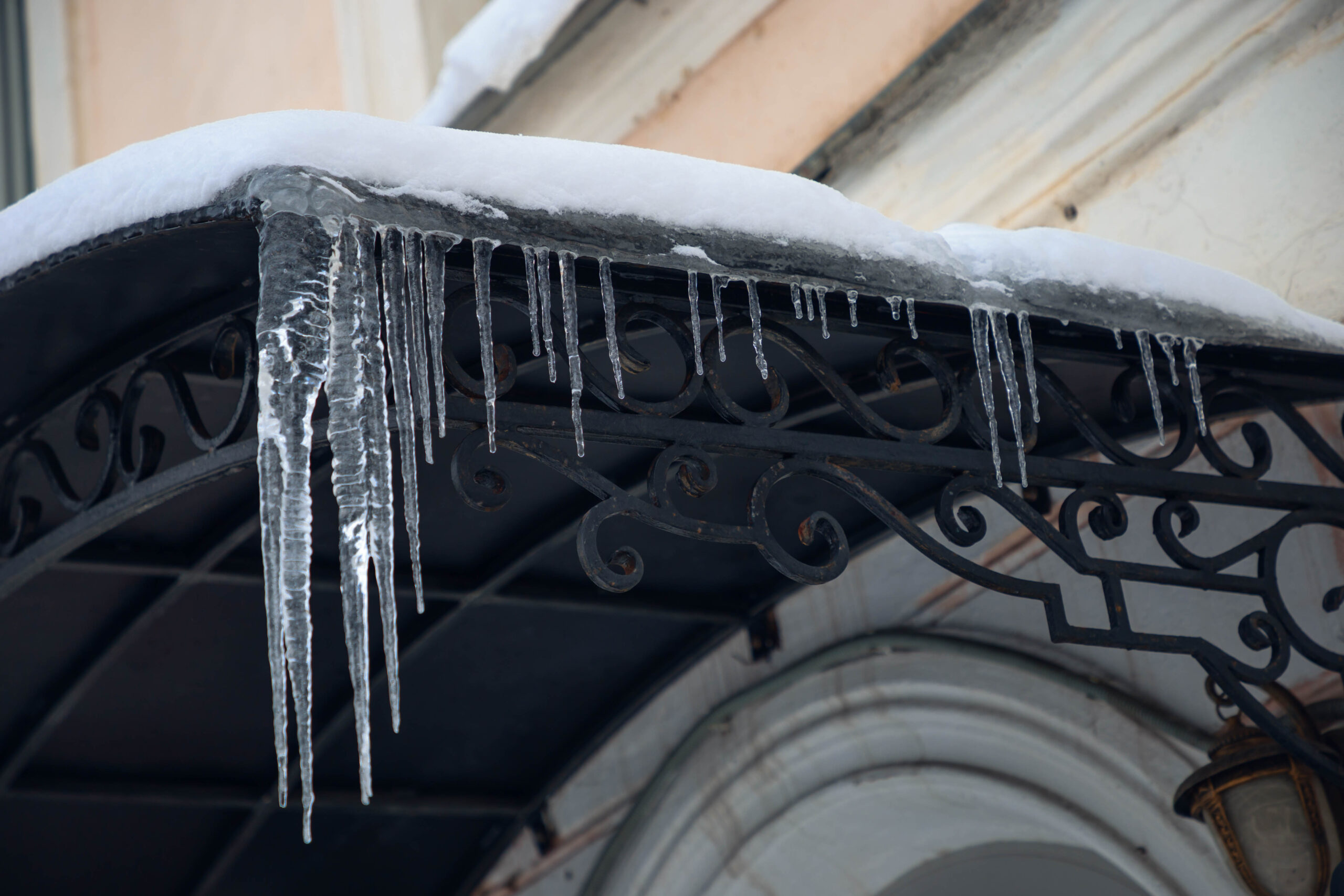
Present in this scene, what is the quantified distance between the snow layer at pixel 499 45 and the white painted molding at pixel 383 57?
0.70m

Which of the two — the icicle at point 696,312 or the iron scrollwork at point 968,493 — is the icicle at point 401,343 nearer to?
the iron scrollwork at point 968,493

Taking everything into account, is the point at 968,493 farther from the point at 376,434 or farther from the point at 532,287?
the point at 376,434

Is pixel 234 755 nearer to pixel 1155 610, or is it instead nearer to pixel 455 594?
pixel 455 594

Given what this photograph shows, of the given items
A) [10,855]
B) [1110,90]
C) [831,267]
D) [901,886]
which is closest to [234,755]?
[10,855]

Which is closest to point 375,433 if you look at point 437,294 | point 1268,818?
point 437,294

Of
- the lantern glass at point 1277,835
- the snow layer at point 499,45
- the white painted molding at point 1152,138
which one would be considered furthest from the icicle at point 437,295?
the snow layer at point 499,45

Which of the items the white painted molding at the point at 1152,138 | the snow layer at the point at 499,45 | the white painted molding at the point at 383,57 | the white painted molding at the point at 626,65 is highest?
the white painted molding at the point at 383,57

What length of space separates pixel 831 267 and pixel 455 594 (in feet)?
4.88

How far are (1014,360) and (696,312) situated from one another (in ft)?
2.33

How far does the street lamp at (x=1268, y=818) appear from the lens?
2721 mm

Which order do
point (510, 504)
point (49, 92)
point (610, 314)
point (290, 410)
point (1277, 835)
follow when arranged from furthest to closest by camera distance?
1. point (49, 92)
2. point (510, 504)
3. point (1277, 835)
4. point (610, 314)
5. point (290, 410)

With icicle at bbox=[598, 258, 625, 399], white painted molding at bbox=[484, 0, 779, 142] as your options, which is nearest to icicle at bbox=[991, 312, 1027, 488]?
icicle at bbox=[598, 258, 625, 399]

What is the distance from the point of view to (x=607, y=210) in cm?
200

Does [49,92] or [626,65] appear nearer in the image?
[626,65]
